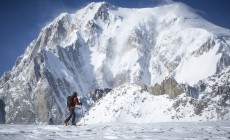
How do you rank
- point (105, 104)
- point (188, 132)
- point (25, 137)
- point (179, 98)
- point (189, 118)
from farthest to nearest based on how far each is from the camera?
point (105, 104) → point (179, 98) → point (189, 118) → point (188, 132) → point (25, 137)

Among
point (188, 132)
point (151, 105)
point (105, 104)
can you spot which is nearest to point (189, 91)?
point (151, 105)

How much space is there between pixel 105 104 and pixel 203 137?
291 ft

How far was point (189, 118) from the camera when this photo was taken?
282 feet

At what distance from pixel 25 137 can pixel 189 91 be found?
85676 mm

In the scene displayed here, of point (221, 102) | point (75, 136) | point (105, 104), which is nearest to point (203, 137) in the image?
point (75, 136)

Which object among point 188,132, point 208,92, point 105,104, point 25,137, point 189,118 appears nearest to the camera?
point 25,137

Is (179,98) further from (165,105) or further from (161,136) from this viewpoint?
(161,136)

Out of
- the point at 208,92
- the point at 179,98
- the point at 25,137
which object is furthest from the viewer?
the point at 208,92

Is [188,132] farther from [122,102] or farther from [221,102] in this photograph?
[122,102]

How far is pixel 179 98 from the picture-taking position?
93.3 meters

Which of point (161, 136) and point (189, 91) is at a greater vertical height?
point (189, 91)

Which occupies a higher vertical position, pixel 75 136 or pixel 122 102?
pixel 122 102

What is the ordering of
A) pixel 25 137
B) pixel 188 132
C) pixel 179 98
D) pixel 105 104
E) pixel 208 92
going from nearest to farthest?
pixel 25 137 < pixel 188 132 < pixel 179 98 < pixel 208 92 < pixel 105 104

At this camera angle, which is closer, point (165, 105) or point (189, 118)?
point (189, 118)
